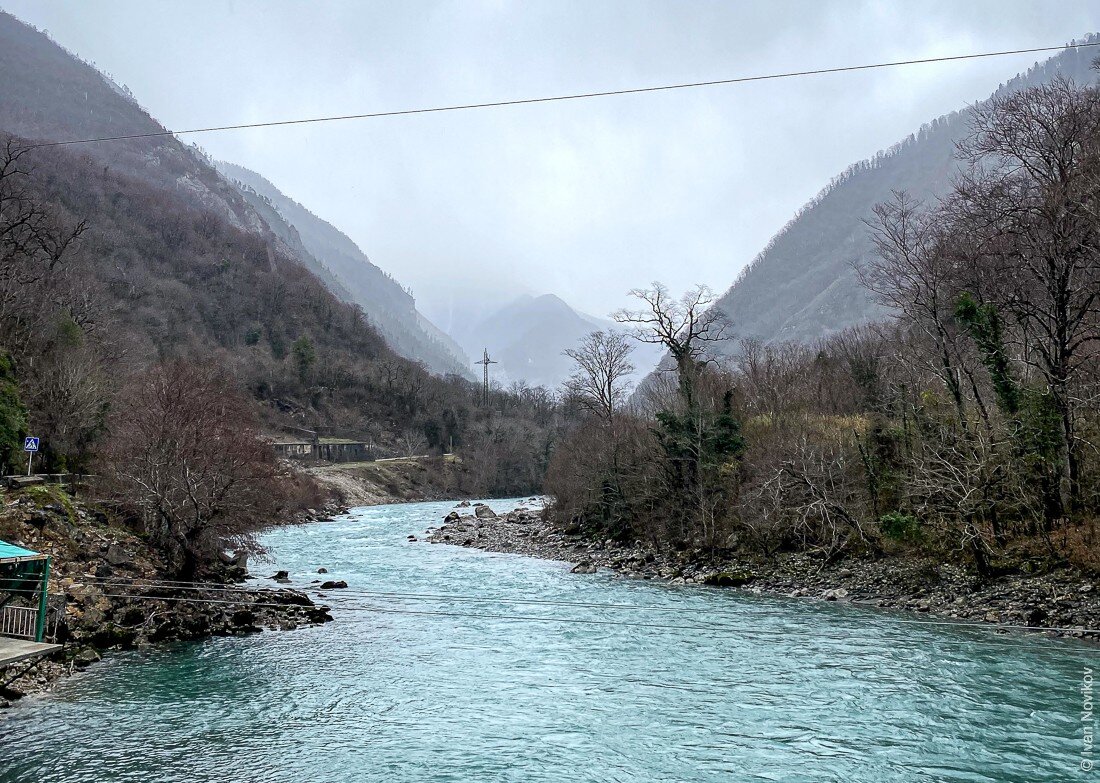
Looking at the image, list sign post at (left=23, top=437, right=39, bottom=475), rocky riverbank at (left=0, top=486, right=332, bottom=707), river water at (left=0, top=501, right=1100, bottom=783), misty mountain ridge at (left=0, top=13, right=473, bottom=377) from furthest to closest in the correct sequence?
misty mountain ridge at (left=0, top=13, right=473, bottom=377) → sign post at (left=23, top=437, right=39, bottom=475) → rocky riverbank at (left=0, top=486, right=332, bottom=707) → river water at (left=0, top=501, right=1100, bottom=783)

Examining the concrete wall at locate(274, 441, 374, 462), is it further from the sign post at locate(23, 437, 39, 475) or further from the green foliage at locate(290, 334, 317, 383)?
the sign post at locate(23, 437, 39, 475)

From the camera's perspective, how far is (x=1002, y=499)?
20031 mm

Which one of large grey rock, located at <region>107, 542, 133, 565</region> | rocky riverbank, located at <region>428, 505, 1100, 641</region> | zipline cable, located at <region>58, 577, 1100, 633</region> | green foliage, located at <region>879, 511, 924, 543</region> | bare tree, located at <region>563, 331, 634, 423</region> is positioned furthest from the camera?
bare tree, located at <region>563, 331, 634, 423</region>

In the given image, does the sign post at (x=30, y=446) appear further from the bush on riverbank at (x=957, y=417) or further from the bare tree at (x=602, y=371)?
the bare tree at (x=602, y=371)

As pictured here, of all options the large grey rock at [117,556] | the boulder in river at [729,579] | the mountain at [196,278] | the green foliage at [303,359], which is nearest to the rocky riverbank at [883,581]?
the boulder in river at [729,579]

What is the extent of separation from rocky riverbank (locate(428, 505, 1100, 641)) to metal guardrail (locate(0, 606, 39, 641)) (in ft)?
60.0

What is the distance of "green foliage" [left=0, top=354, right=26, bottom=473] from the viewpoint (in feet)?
77.9

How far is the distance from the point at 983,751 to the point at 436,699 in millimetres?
8346

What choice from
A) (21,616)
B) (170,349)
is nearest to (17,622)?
(21,616)

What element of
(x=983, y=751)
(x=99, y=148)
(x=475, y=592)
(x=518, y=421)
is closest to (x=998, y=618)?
(x=983, y=751)

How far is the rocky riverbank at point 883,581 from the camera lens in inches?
623

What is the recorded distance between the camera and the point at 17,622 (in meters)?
11.1

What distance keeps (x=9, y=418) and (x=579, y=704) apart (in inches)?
878

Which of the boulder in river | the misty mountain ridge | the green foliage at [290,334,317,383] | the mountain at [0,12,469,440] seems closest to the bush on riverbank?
the boulder in river
